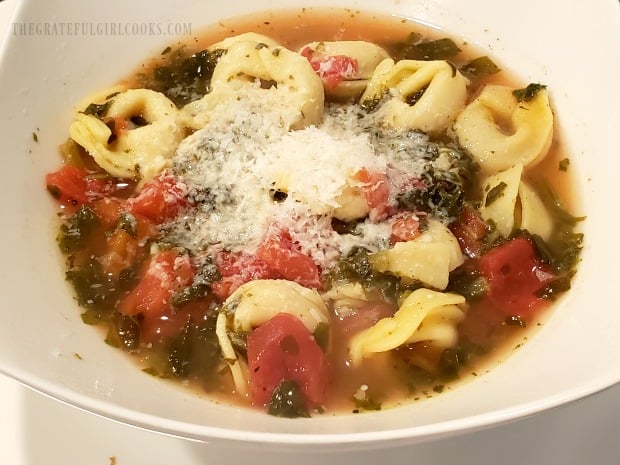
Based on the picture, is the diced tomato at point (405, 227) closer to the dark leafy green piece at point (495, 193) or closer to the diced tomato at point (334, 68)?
the dark leafy green piece at point (495, 193)

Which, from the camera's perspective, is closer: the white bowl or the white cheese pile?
the white bowl

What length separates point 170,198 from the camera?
8.30ft

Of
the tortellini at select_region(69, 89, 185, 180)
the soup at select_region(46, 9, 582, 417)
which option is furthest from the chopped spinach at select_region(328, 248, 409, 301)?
the tortellini at select_region(69, 89, 185, 180)

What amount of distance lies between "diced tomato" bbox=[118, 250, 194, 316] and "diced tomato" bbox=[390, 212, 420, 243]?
77 centimetres

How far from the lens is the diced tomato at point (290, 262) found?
2.35 meters

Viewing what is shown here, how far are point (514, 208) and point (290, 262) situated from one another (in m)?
0.87

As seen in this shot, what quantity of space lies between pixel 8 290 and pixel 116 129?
1044 millimetres

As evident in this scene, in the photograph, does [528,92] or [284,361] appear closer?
[284,361]

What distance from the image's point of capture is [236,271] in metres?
2.35

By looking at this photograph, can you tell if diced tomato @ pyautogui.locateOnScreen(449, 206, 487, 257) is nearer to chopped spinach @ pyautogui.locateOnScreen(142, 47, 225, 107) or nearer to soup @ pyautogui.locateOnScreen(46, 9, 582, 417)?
soup @ pyautogui.locateOnScreen(46, 9, 582, 417)

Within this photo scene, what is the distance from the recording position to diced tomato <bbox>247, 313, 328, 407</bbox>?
1991 mm

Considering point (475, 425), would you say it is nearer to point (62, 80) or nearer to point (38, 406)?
point (38, 406)

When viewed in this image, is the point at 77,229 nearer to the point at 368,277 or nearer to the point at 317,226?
the point at 317,226

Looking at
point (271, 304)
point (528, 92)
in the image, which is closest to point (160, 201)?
point (271, 304)
